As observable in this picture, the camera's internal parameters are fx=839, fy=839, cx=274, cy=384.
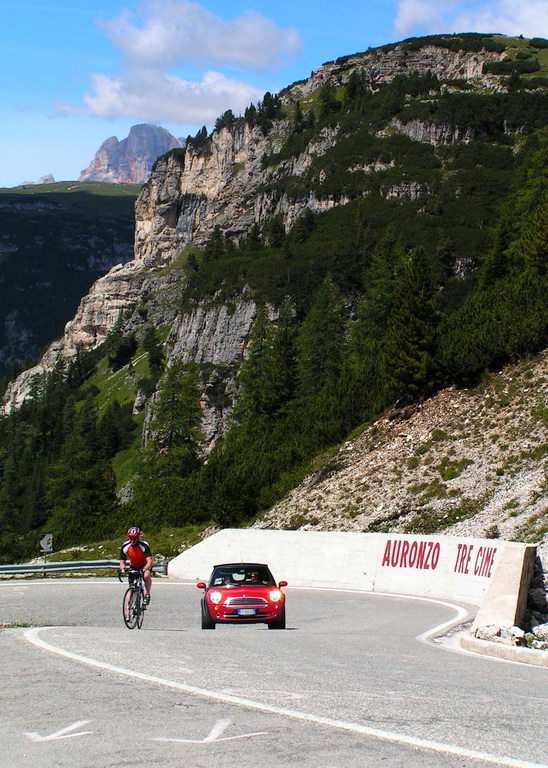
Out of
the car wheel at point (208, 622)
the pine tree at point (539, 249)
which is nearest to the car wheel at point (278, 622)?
the car wheel at point (208, 622)

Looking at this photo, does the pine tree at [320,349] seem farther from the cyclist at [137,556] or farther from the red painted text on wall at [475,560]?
the cyclist at [137,556]

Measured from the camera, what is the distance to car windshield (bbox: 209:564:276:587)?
1695cm

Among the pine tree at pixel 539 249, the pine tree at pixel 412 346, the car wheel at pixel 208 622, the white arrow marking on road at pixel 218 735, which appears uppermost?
the pine tree at pixel 539 249

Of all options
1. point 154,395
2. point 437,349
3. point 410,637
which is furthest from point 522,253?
point 154,395

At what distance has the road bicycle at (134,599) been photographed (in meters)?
14.9

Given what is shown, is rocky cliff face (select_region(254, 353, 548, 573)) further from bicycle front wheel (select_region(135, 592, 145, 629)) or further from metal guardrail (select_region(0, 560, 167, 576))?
bicycle front wheel (select_region(135, 592, 145, 629))

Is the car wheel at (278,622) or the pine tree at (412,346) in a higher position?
the pine tree at (412,346)

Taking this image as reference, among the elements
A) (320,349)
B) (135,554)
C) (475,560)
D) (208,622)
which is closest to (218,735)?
(135,554)

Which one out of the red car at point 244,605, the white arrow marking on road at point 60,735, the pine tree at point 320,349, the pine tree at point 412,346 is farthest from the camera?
the pine tree at point 320,349

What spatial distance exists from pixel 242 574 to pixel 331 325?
6979 centimetres

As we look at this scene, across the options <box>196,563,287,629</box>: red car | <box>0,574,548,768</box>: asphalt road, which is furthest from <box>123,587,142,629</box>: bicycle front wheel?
<box>196,563,287,629</box>: red car

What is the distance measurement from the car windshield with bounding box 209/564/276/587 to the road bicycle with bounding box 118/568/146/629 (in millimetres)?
2172

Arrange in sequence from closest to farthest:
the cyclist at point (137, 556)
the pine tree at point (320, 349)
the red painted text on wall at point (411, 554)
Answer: the cyclist at point (137, 556) < the red painted text on wall at point (411, 554) < the pine tree at point (320, 349)

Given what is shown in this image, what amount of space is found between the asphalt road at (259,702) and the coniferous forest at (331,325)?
4032 cm
